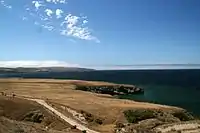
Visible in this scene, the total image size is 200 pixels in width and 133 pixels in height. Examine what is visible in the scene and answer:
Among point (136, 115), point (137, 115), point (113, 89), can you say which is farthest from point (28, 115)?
point (113, 89)

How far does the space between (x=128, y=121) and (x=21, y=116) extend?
51.0 ft

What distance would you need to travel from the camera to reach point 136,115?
55594 mm

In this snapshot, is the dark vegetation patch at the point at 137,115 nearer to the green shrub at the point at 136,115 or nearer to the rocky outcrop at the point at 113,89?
the green shrub at the point at 136,115

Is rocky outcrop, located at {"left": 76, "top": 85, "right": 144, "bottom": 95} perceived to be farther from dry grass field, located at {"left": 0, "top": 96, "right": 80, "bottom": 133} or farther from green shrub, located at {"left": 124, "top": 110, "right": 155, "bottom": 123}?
dry grass field, located at {"left": 0, "top": 96, "right": 80, "bottom": 133}

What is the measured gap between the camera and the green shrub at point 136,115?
5372 cm

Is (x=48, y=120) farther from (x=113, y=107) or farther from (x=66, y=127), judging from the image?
(x=113, y=107)

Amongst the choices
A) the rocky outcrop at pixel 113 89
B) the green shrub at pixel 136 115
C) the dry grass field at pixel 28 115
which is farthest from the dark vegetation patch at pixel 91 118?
the rocky outcrop at pixel 113 89

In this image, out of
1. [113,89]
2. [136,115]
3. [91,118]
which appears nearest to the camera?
[91,118]

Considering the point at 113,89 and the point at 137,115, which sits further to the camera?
the point at 113,89

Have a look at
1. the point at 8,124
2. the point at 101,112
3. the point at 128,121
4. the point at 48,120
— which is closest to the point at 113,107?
the point at 101,112

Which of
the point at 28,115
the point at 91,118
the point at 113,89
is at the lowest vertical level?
the point at 91,118

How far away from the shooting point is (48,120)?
4553 centimetres

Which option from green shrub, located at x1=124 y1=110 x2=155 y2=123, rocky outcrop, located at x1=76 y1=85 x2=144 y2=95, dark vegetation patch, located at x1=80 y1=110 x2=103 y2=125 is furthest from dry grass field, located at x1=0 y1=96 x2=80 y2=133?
rocky outcrop, located at x1=76 y1=85 x2=144 y2=95

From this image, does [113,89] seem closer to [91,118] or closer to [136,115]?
[136,115]
